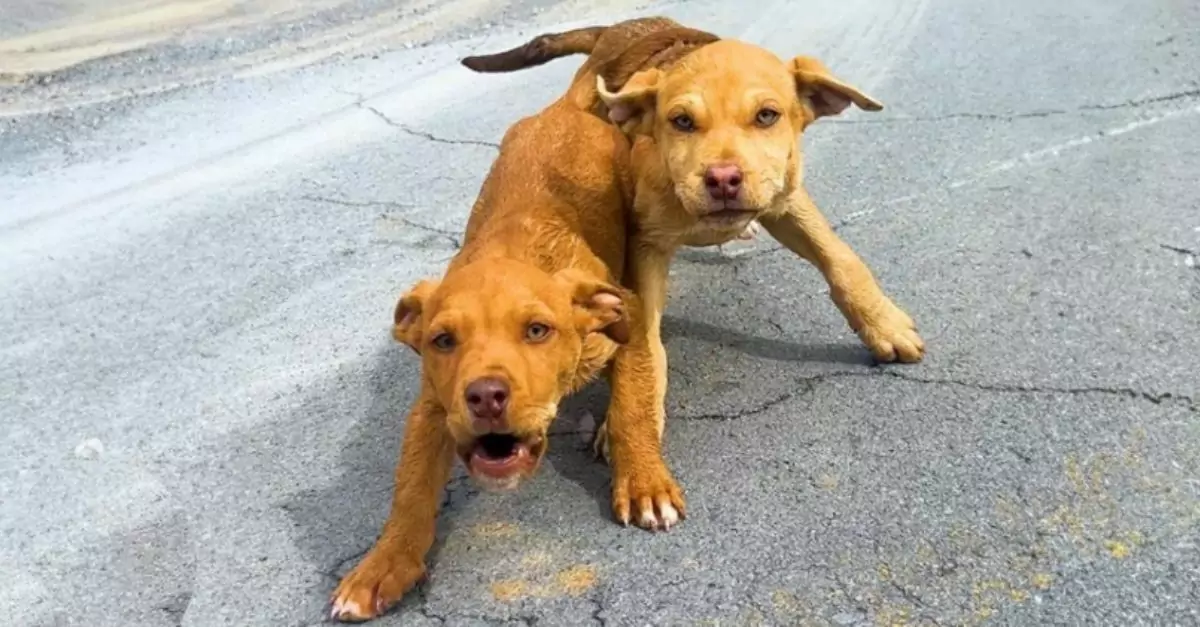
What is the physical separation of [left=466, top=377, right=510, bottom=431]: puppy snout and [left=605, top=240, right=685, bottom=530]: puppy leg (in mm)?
776

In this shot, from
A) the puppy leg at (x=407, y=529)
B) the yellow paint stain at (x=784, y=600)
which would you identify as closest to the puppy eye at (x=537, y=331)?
the puppy leg at (x=407, y=529)

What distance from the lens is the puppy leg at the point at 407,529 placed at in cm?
353

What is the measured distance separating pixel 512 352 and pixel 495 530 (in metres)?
0.79

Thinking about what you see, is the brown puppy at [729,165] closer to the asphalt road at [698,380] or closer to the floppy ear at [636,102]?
the floppy ear at [636,102]

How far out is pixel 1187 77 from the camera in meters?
7.20

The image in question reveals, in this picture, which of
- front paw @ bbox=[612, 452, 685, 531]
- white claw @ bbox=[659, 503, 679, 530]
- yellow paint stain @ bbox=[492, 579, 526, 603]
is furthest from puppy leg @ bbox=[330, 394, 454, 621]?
white claw @ bbox=[659, 503, 679, 530]

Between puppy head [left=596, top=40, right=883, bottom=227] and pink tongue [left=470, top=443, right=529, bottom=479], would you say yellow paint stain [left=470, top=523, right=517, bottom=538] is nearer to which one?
pink tongue [left=470, top=443, right=529, bottom=479]

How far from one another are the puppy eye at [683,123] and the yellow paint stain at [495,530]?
1478mm

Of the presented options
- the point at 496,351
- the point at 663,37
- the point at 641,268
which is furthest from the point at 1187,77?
the point at 496,351

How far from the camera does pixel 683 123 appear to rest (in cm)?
428

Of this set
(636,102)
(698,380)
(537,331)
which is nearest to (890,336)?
(698,380)

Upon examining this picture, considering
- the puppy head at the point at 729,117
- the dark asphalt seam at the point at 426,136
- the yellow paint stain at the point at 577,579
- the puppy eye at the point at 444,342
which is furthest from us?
the dark asphalt seam at the point at 426,136

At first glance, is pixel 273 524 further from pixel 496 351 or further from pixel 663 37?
pixel 663 37

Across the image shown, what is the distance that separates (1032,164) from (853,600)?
11.7 ft
